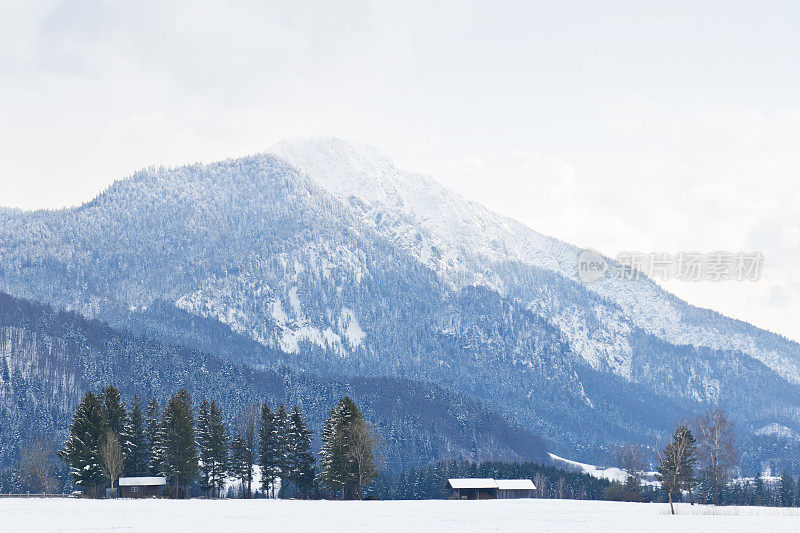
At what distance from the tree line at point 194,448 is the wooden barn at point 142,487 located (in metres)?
0.88

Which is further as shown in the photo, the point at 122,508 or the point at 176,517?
the point at 122,508

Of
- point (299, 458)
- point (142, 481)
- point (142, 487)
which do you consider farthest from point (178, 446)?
point (299, 458)

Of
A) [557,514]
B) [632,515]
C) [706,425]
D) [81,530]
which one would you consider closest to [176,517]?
[81,530]

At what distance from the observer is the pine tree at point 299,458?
5719 inches

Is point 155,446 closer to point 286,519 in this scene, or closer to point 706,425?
point 286,519

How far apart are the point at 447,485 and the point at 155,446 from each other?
69.0 metres

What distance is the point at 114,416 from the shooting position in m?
139

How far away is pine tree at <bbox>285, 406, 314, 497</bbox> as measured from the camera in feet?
477

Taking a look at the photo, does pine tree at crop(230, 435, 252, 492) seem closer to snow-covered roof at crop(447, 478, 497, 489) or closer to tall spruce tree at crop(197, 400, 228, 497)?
tall spruce tree at crop(197, 400, 228, 497)

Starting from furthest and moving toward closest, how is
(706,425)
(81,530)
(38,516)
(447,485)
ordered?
1. (447,485)
2. (706,425)
3. (38,516)
4. (81,530)

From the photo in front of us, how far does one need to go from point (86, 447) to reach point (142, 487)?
11.5 meters

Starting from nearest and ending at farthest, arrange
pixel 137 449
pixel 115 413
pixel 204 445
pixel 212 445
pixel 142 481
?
pixel 115 413
pixel 142 481
pixel 137 449
pixel 212 445
pixel 204 445

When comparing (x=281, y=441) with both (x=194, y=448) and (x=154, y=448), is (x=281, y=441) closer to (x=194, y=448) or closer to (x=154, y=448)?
(x=194, y=448)

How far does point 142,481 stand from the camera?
14075cm
